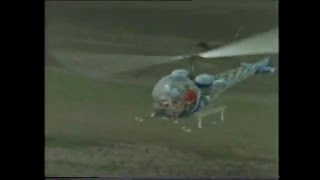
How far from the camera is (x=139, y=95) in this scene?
6.64 metres

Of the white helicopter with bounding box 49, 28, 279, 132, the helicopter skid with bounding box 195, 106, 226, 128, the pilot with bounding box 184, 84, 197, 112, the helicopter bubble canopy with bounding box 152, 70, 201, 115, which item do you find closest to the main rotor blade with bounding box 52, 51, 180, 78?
the white helicopter with bounding box 49, 28, 279, 132

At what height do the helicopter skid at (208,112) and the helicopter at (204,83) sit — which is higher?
the helicopter at (204,83)

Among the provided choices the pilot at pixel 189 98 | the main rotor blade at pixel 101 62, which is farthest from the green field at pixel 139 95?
the pilot at pixel 189 98

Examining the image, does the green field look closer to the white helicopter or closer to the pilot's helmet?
the white helicopter

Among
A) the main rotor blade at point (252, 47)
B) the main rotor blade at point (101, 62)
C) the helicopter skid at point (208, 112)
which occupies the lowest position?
the helicopter skid at point (208, 112)

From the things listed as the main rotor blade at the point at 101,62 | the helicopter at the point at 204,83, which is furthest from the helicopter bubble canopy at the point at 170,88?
the main rotor blade at the point at 101,62

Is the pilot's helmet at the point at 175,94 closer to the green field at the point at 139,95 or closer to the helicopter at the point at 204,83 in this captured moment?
the helicopter at the point at 204,83

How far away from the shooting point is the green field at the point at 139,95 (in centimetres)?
662

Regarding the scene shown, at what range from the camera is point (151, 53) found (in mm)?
6645

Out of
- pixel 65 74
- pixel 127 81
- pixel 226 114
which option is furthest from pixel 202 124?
pixel 65 74

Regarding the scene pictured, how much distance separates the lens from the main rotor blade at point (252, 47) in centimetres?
665

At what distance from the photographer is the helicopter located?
6648 mm

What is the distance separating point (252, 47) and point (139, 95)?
0.90 meters
